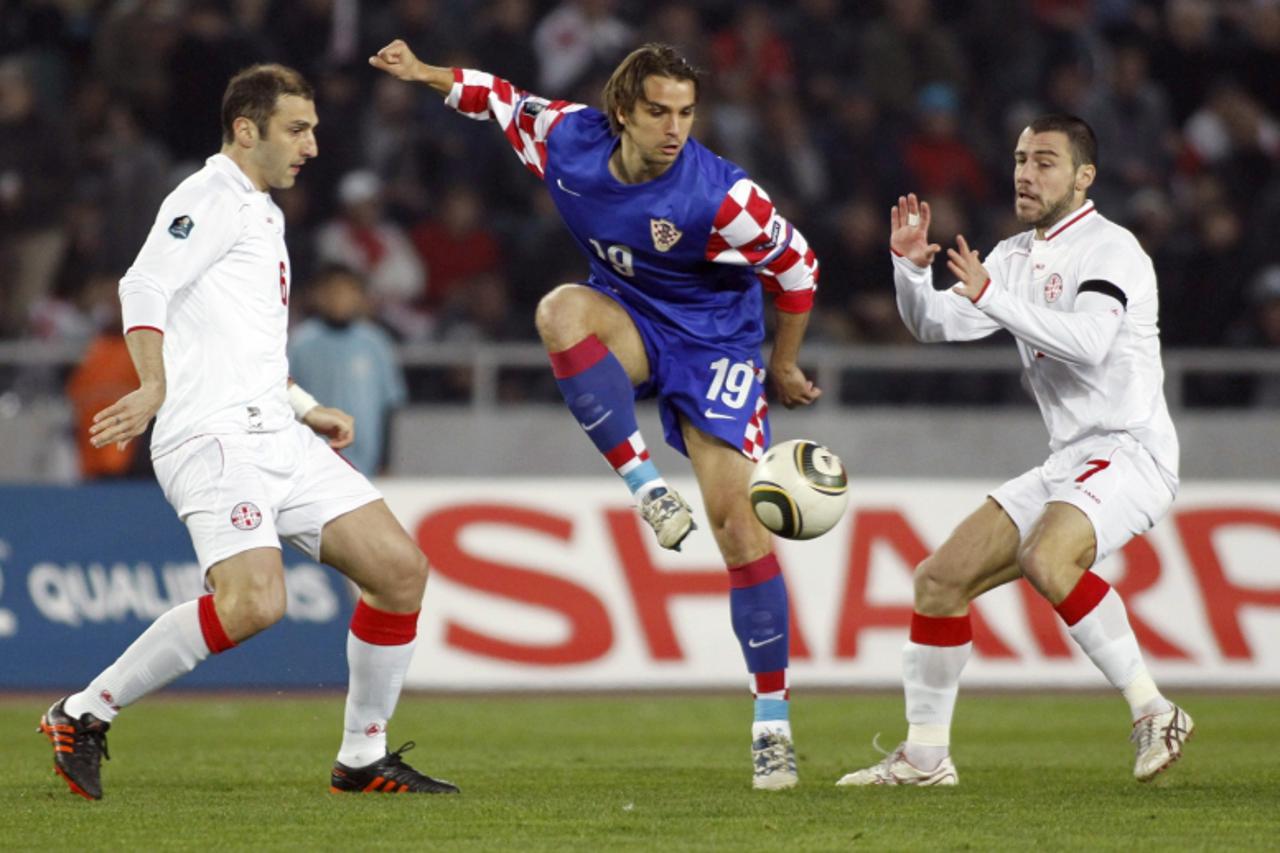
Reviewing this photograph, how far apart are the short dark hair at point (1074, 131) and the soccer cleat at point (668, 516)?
1.96m

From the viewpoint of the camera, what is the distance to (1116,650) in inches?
292

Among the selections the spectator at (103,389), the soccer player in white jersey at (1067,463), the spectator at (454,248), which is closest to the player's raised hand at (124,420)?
the soccer player in white jersey at (1067,463)

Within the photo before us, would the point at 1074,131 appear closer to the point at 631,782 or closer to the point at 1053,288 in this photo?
the point at 1053,288

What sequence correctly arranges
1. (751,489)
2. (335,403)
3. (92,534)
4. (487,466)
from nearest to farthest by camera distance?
(751,489)
(92,534)
(335,403)
(487,466)

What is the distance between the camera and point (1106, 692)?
1209cm

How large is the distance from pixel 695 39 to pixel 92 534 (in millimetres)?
6221

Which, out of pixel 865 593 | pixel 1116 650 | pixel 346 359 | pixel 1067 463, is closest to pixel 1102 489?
pixel 1067 463

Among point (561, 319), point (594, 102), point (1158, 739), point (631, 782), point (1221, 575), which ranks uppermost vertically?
point (594, 102)

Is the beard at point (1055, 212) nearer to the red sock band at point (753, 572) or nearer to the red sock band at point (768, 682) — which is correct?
the red sock band at point (753, 572)

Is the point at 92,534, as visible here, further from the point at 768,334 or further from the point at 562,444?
the point at 768,334

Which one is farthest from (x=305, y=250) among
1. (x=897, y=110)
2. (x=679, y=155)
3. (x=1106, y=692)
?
(x=679, y=155)

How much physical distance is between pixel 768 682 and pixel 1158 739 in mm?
1397

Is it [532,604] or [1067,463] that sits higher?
[1067,463]

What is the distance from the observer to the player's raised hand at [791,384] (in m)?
7.68
